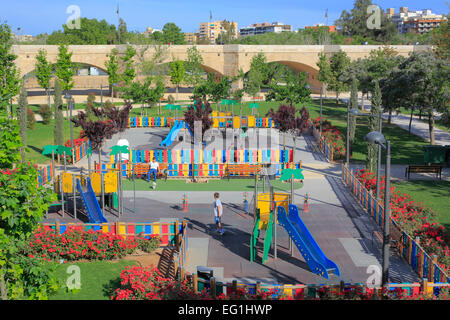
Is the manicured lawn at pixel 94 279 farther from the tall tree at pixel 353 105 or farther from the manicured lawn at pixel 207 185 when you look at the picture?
the tall tree at pixel 353 105

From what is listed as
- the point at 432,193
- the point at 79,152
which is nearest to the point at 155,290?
the point at 432,193

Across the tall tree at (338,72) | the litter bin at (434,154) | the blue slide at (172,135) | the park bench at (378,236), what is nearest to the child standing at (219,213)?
the park bench at (378,236)

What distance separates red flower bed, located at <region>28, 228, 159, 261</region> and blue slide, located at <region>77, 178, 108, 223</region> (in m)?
1.67

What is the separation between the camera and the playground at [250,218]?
45.8 ft

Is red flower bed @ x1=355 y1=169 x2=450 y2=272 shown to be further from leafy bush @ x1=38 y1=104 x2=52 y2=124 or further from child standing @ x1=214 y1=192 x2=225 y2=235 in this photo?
leafy bush @ x1=38 y1=104 x2=52 y2=124

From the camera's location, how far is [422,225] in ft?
53.1

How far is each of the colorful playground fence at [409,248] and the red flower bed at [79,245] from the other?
7.77 m

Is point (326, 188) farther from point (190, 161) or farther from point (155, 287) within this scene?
point (155, 287)

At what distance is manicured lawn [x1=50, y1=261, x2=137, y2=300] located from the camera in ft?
41.6

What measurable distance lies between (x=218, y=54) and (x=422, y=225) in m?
53.5

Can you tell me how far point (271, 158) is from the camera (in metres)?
27.1

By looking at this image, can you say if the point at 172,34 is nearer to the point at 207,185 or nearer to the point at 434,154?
the point at 434,154

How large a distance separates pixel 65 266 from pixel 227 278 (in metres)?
4.71

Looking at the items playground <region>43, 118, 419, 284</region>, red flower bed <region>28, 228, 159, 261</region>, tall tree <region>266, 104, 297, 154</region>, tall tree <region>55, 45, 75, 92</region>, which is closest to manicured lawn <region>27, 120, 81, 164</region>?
playground <region>43, 118, 419, 284</region>
